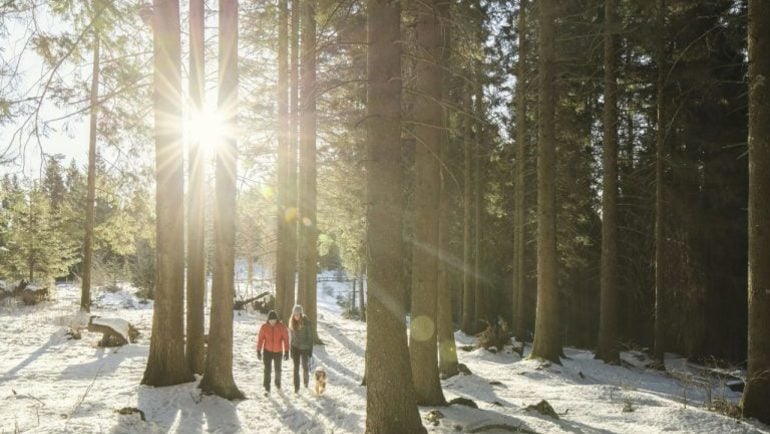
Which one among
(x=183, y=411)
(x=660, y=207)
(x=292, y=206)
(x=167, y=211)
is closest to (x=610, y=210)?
(x=660, y=207)

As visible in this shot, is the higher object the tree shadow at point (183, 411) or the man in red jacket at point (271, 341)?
the man in red jacket at point (271, 341)

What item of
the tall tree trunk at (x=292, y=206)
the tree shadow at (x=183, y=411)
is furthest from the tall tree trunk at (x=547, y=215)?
the tree shadow at (x=183, y=411)

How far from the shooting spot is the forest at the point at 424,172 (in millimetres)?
7527

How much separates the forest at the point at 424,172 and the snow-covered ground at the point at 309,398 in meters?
0.75

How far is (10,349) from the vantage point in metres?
14.4

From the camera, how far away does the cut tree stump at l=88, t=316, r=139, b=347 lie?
49.8ft

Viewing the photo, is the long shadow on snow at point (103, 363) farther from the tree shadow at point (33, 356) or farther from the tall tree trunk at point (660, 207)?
the tall tree trunk at point (660, 207)

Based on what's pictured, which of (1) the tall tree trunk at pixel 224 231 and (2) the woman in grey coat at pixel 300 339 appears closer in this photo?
(1) the tall tree trunk at pixel 224 231

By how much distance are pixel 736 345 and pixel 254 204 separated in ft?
65.6

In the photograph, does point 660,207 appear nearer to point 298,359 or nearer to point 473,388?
point 473,388

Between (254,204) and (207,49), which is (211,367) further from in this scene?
(254,204)

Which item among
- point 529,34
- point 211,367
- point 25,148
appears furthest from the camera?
point 529,34

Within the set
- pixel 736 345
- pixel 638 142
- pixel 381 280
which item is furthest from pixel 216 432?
pixel 638 142

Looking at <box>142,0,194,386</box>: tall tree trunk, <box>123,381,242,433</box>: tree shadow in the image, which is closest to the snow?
<box>142,0,194,386</box>: tall tree trunk
